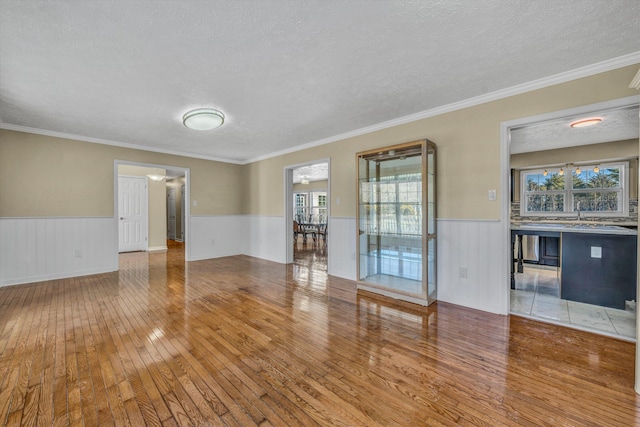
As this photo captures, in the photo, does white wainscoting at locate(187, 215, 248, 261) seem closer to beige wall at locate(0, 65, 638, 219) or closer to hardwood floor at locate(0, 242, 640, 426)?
beige wall at locate(0, 65, 638, 219)

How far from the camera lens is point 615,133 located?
14.0 feet

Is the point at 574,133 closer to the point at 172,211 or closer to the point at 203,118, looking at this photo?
the point at 203,118

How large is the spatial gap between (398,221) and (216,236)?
4.57 meters

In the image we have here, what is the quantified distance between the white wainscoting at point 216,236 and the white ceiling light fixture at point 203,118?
3.22m

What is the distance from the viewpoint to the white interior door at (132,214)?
23.3 feet

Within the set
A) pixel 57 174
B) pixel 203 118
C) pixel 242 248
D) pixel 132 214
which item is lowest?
pixel 242 248

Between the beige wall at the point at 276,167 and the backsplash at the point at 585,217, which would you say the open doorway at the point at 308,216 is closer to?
the beige wall at the point at 276,167

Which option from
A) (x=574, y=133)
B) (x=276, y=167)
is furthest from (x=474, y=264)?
(x=276, y=167)

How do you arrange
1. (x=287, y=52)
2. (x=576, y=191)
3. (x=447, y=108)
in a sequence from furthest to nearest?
(x=576, y=191) < (x=447, y=108) < (x=287, y=52)

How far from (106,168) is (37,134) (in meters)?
0.97

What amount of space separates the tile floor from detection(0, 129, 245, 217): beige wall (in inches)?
259

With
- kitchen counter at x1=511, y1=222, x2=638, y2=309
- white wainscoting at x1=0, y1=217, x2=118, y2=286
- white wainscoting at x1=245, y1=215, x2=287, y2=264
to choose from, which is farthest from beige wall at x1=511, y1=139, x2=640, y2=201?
white wainscoting at x1=0, y1=217, x2=118, y2=286

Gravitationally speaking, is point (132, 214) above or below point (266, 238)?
above

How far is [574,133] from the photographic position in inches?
167
